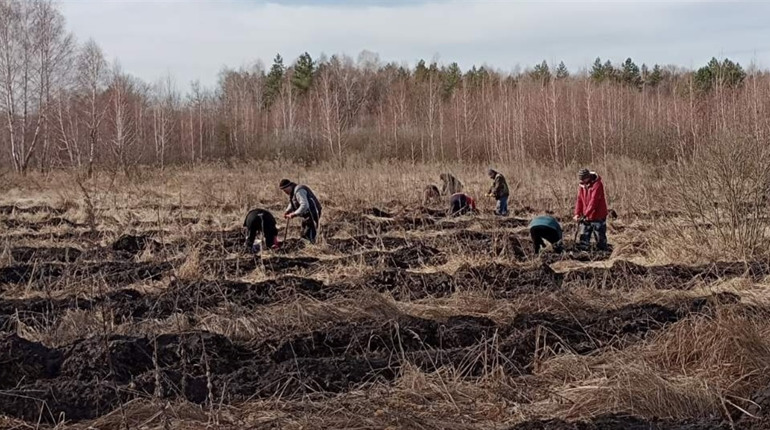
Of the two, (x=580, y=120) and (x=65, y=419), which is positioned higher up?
(x=580, y=120)

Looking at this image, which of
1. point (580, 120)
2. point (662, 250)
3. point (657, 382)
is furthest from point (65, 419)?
point (580, 120)

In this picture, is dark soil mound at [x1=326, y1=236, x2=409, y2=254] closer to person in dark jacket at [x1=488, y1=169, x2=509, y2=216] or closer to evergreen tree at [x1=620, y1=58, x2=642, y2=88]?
person in dark jacket at [x1=488, y1=169, x2=509, y2=216]

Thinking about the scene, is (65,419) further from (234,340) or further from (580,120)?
(580,120)

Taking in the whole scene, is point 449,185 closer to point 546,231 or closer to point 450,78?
point 546,231

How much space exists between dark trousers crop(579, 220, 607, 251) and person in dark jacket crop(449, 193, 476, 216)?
3.97 m

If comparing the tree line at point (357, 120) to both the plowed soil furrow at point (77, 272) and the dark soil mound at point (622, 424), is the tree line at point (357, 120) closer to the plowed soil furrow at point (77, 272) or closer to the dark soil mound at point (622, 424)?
the plowed soil furrow at point (77, 272)

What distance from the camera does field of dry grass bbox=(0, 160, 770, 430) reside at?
176 inches

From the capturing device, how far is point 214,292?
26.4ft

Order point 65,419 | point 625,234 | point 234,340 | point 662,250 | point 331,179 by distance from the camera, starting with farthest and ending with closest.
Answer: point 331,179 < point 625,234 < point 662,250 < point 234,340 < point 65,419

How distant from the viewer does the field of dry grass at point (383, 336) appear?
448 centimetres

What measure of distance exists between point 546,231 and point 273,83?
52.8 meters

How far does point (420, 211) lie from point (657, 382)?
39.7 ft

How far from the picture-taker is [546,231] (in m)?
11.3

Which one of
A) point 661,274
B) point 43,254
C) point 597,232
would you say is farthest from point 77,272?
point 597,232
